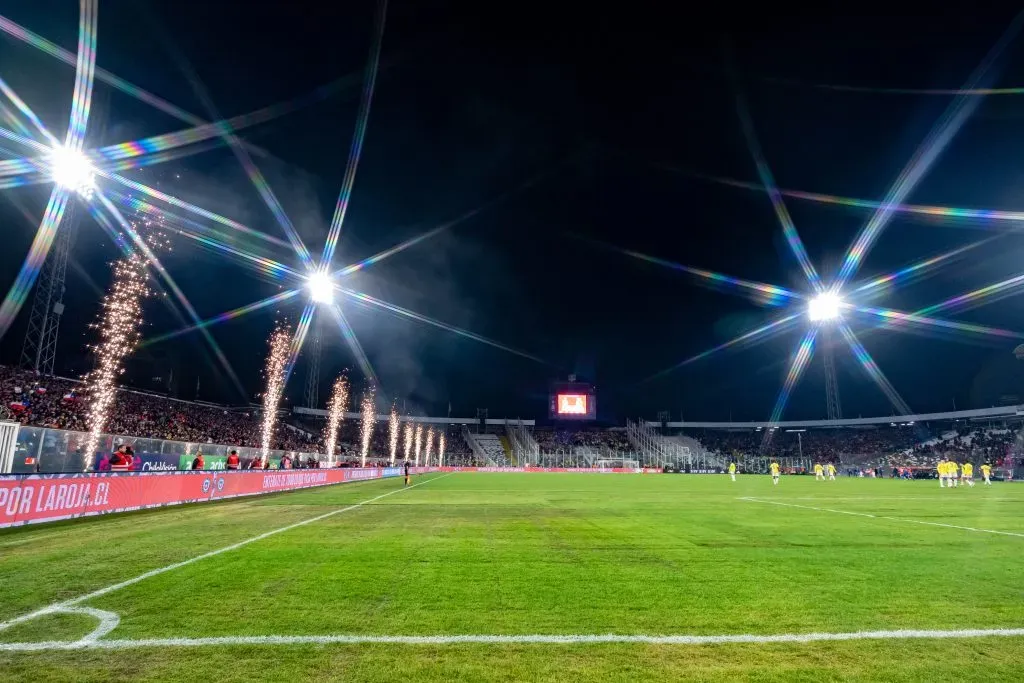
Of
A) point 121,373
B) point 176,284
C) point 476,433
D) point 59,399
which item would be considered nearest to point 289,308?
point 176,284

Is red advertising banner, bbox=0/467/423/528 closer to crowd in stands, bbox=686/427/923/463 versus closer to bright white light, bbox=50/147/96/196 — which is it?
bright white light, bbox=50/147/96/196

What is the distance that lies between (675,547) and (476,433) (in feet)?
311

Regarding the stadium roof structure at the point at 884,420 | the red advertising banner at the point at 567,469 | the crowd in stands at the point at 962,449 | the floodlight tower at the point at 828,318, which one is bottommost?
the red advertising banner at the point at 567,469

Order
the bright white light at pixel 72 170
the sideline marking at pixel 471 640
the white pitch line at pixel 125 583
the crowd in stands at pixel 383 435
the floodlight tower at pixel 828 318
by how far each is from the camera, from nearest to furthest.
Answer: the sideline marking at pixel 471 640
the white pitch line at pixel 125 583
the bright white light at pixel 72 170
the crowd in stands at pixel 383 435
the floodlight tower at pixel 828 318

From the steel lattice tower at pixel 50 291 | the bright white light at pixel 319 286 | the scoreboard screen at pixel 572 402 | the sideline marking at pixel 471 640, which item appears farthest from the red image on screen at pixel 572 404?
the sideline marking at pixel 471 640

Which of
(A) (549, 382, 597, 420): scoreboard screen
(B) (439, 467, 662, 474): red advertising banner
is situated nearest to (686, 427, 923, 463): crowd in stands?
(B) (439, 467, 662, 474): red advertising banner

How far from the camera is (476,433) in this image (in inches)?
3989

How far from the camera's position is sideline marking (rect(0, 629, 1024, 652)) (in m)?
3.86

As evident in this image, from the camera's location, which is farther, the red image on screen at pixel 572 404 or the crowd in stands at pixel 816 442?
the red image on screen at pixel 572 404

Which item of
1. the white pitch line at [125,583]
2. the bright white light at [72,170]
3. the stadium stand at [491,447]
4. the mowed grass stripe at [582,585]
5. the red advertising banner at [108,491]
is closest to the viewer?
the mowed grass stripe at [582,585]

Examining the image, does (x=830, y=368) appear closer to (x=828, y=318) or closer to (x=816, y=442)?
(x=828, y=318)

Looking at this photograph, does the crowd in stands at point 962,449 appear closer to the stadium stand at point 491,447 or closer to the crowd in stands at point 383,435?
the crowd in stands at point 383,435

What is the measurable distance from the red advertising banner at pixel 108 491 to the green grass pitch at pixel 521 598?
107cm

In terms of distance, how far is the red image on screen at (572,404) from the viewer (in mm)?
86625
